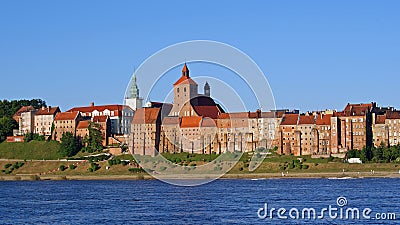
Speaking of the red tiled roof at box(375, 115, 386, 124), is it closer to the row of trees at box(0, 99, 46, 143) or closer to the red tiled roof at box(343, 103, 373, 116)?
the red tiled roof at box(343, 103, 373, 116)

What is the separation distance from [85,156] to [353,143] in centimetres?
4315

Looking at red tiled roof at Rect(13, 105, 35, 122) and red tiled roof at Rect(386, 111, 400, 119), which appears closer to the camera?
red tiled roof at Rect(386, 111, 400, 119)

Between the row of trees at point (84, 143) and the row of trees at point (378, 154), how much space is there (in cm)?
4366

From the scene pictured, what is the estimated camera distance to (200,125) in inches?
5207

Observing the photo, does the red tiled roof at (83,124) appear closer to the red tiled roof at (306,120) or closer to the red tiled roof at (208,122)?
the red tiled roof at (208,122)

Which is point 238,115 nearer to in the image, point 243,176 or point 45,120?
point 243,176

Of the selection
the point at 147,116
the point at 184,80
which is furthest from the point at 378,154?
the point at 184,80

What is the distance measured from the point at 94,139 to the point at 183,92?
18.5 meters

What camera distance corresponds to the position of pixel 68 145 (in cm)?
13450

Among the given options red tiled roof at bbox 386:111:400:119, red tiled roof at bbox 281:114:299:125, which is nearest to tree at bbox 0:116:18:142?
red tiled roof at bbox 281:114:299:125

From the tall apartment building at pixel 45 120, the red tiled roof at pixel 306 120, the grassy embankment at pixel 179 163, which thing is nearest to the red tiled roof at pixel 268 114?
the red tiled roof at pixel 306 120

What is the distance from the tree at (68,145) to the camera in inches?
5261

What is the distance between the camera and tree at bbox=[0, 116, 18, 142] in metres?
148

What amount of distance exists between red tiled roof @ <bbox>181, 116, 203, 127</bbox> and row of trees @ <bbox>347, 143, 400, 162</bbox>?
28971 millimetres
